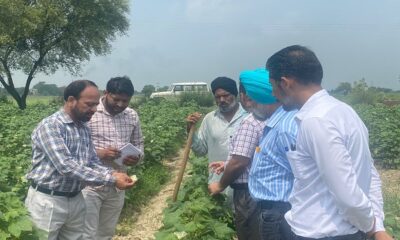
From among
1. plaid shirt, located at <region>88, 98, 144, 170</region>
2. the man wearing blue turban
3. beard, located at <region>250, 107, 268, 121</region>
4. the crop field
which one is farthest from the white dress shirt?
plaid shirt, located at <region>88, 98, 144, 170</region>

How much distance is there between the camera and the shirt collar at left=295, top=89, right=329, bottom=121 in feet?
7.69

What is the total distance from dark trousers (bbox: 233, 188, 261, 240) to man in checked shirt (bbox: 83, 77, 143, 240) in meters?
1.26

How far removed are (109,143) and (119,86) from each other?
51 centimetres

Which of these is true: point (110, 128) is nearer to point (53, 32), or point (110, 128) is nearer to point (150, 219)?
point (150, 219)

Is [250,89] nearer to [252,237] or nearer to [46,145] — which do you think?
[252,237]

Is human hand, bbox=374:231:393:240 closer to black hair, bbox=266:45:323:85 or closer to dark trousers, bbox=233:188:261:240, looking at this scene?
black hair, bbox=266:45:323:85

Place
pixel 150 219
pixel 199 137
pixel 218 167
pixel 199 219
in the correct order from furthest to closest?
pixel 150 219 → pixel 199 137 → pixel 199 219 → pixel 218 167

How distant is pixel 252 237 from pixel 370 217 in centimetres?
157

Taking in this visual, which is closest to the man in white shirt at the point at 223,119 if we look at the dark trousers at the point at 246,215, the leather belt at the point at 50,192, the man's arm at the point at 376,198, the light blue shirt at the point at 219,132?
the light blue shirt at the point at 219,132

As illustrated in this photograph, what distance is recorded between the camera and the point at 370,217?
88.8 inches

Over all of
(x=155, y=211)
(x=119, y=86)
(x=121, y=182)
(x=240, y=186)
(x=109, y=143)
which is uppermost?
(x=119, y=86)

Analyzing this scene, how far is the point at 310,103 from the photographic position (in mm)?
2355

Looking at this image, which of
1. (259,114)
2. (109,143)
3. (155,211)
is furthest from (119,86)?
(155,211)

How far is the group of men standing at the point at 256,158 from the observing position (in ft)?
7.41
